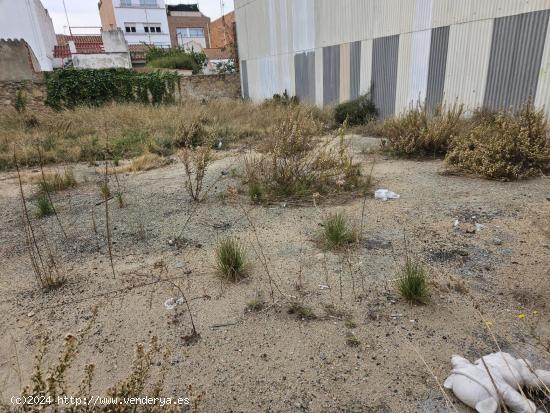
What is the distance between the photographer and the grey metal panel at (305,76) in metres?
13.5

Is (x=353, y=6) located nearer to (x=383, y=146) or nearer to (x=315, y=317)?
(x=383, y=146)

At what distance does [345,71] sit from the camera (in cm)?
1158

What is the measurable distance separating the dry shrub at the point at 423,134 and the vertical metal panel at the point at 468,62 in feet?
3.29

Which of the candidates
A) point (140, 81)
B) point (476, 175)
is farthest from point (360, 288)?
point (140, 81)

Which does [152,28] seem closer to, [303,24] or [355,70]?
[303,24]

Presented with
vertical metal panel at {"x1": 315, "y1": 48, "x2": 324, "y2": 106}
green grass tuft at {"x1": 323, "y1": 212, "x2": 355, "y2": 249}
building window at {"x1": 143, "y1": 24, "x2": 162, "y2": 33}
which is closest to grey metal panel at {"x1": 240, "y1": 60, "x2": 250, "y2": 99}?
vertical metal panel at {"x1": 315, "y1": 48, "x2": 324, "y2": 106}

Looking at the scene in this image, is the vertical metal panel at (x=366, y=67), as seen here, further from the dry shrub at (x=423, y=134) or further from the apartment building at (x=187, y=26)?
the apartment building at (x=187, y=26)

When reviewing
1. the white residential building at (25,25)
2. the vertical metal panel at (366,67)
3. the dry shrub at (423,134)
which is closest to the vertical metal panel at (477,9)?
the dry shrub at (423,134)

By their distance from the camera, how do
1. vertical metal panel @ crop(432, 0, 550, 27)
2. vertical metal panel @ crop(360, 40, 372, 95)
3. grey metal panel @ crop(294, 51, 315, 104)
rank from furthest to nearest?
grey metal panel @ crop(294, 51, 315, 104)
vertical metal panel @ crop(360, 40, 372, 95)
vertical metal panel @ crop(432, 0, 550, 27)

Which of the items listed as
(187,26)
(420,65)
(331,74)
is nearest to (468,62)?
(420,65)

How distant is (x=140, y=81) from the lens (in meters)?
15.2

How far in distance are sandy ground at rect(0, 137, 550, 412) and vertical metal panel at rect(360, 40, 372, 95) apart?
693 centimetres

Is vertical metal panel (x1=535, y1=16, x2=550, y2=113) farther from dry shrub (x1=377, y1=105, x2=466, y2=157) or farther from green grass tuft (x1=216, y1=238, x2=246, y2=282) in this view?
green grass tuft (x1=216, y1=238, x2=246, y2=282)

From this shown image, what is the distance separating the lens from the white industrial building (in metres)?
6.39
